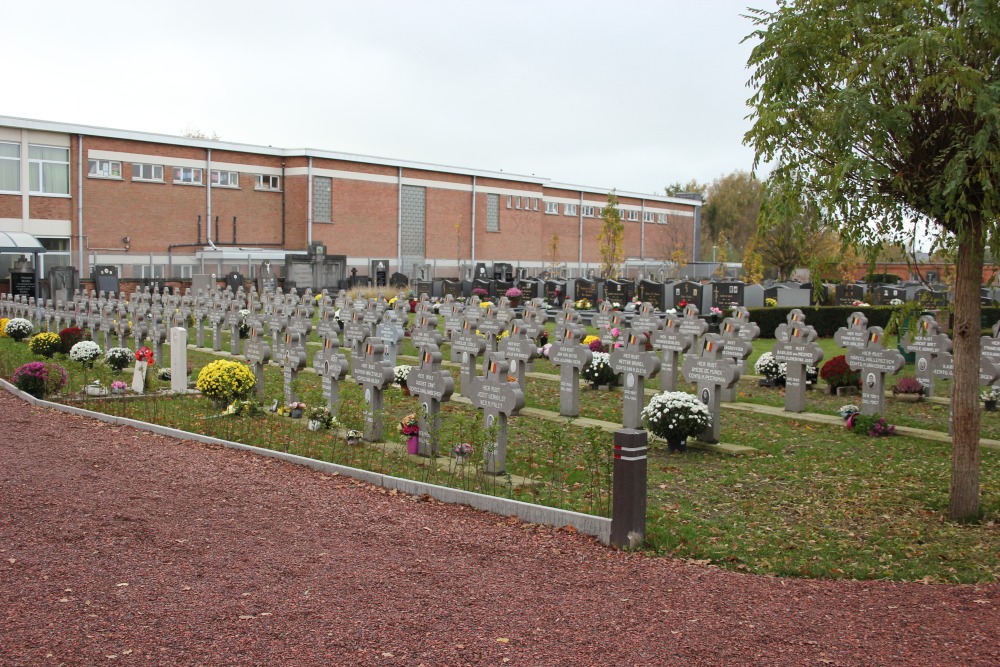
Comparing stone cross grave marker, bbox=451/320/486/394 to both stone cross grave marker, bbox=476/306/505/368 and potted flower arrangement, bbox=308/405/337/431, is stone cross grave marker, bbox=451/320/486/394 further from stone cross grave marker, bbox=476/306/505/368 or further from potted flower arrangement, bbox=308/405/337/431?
potted flower arrangement, bbox=308/405/337/431

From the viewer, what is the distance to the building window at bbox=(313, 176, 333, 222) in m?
48.4

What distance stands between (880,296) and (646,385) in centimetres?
2247

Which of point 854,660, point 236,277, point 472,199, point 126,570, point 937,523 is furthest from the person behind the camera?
point 472,199

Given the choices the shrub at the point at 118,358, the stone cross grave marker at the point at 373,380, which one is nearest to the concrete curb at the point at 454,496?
the stone cross grave marker at the point at 373,380

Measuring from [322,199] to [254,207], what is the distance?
3470 millimetres

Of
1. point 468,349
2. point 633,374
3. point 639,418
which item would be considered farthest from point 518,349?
point 639,418

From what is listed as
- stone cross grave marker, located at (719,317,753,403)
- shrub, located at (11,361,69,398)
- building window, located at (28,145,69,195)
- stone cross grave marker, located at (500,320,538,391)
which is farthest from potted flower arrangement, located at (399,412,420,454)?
building window, located at (28,145,69,195)

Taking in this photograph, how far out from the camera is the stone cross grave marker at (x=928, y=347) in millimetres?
14883

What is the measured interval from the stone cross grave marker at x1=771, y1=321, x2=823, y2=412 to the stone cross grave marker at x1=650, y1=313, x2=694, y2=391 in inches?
63.0

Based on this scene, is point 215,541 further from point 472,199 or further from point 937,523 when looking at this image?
point 472,199

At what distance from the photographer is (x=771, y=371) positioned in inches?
673

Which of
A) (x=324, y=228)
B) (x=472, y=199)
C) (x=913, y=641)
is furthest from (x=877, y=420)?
(x=472, y=199)

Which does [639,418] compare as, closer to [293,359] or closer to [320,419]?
[320,419]

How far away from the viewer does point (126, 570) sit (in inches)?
256
